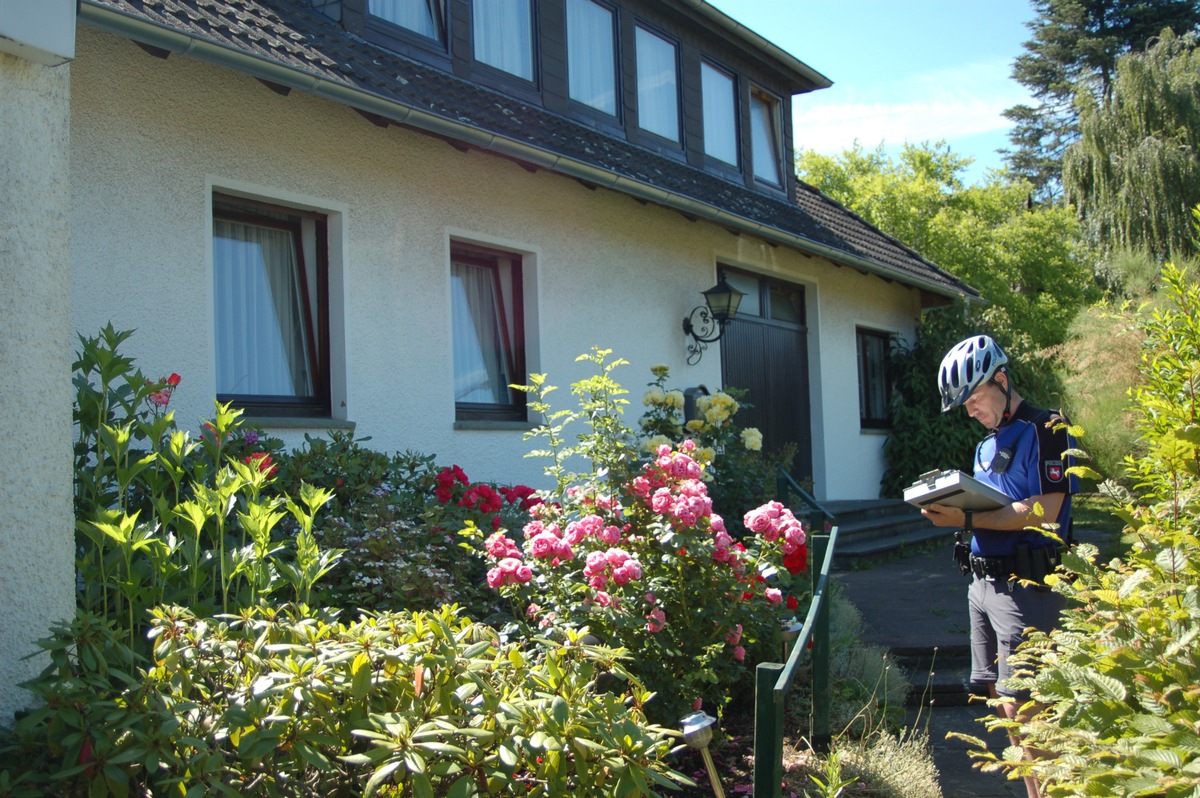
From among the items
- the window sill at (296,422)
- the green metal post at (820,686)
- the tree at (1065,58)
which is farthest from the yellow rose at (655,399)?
the tree at (1065,58)

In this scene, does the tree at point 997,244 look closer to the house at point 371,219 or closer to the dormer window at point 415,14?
the house at point 371,219

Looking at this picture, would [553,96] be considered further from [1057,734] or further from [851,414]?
[1057,734]

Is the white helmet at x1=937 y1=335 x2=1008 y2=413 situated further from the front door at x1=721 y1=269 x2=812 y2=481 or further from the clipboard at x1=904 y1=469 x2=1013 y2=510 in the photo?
the front door at x1=721 y1=269 x2=812 y2=481

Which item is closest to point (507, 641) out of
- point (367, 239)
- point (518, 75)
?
point (367, 239)

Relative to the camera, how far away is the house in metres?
2.91

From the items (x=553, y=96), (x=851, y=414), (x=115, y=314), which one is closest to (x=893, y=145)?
(x=851, y=414)

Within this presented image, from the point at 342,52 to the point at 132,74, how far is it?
1.37m

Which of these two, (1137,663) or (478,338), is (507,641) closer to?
(1137,663)

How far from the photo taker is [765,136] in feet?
40.2

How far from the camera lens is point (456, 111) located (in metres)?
6.69

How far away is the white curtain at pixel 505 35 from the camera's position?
8164 mm

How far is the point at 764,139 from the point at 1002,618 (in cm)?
944

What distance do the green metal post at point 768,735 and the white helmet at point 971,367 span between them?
1.49m

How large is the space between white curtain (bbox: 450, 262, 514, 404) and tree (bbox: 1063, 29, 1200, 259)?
1656 cm
